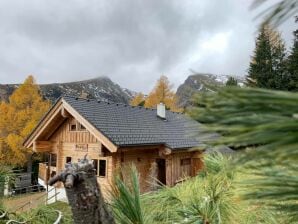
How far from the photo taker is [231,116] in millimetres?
445

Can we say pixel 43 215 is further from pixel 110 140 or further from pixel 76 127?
pixel 76 127

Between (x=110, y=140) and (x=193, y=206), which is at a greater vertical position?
(x=110, y=140)

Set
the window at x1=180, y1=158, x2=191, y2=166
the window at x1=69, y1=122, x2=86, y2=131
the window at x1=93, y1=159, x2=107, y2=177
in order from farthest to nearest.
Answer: the window at x1=180, y1=158, x2=191, y2=166, the window at x1=69, y1=122, x2=86, y2=131, the window at x1=93, y1=159, x2=107, y2=177

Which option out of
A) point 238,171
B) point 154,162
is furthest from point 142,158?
point 238,171

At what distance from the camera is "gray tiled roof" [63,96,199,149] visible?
14680mm

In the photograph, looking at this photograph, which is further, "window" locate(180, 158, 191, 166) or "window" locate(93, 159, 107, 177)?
"window" locate(180, 158, 191, 166)

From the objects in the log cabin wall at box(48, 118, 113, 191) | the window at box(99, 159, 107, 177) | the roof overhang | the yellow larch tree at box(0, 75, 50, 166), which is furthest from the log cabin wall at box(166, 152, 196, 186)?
the yellow larch tree at box(0, 75, 50, 166)

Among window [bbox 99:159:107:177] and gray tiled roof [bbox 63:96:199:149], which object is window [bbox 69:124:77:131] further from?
window [bbox 99:159:107:177]

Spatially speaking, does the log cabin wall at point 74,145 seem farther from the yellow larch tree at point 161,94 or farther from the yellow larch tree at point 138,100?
the yellow larch tree at point 138,100

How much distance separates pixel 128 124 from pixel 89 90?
344 ft

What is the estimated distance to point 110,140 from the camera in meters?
13.7

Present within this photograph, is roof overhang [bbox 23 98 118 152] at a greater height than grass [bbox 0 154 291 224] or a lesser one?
greater

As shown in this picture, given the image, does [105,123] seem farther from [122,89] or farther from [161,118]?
[122,89]

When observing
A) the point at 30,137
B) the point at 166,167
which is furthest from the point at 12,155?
the point at 166,167
